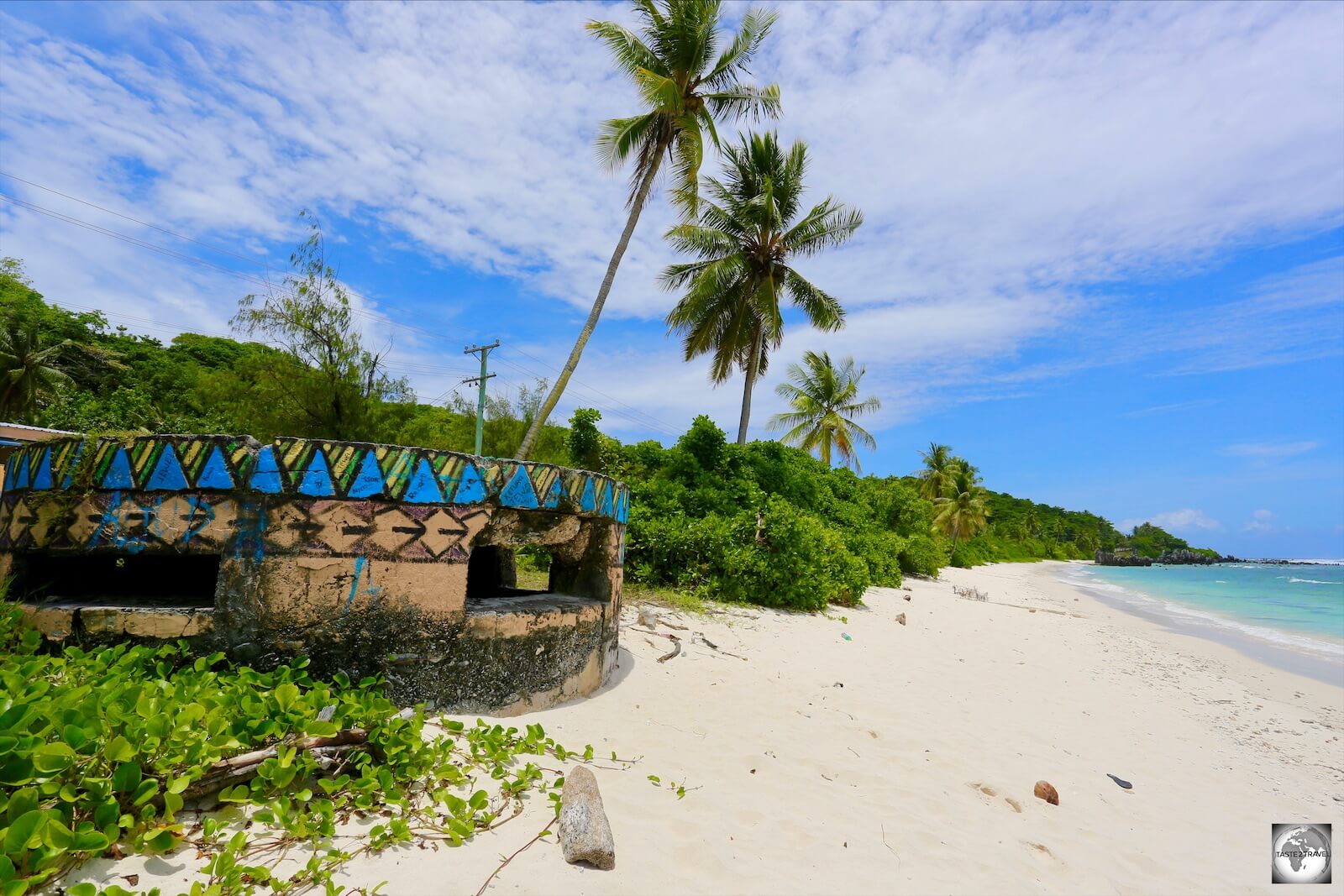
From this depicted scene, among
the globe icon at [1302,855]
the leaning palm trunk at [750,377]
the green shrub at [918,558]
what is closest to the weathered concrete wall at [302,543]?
the globe icon at [1302,855]

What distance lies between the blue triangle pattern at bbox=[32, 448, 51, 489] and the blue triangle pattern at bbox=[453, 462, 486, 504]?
2207 mm

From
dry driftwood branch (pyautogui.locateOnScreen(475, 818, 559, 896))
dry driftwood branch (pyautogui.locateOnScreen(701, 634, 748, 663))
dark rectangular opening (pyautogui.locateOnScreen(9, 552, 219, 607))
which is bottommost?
dry driftwood branch (pyautogui.locateOnScreen(475, 818, 559, 896))

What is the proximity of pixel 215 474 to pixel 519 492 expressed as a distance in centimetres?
151

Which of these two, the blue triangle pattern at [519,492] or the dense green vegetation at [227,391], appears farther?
the dense green vegetation at [227,391]

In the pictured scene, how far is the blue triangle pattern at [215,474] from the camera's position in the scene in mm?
3258

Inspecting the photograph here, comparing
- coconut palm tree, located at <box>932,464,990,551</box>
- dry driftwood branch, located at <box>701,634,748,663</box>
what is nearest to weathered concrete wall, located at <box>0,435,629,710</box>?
dry driftwood branch, located at <box>701,634,748,663</box>

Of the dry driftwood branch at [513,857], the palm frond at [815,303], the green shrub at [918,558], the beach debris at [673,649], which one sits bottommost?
the dry driftwood branch at [513,857]

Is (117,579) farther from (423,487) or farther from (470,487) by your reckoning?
Answer: (470,487)

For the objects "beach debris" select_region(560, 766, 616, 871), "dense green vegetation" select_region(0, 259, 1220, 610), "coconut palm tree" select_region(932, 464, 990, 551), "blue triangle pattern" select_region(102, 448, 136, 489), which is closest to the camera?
"beach debris" select_region(560, 766, 616, 871)

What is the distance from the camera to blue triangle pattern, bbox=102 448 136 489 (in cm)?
→ 338

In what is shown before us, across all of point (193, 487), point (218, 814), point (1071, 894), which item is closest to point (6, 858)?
point (218, 814)

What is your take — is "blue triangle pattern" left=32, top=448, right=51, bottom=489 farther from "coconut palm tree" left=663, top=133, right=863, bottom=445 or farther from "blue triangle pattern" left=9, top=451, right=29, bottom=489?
"coconut palm tree" left=663, top=133, right=863, bottom=445

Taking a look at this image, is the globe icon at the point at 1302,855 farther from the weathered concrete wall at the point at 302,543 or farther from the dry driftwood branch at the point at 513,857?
the weathered concrete wall at the point at 302,543

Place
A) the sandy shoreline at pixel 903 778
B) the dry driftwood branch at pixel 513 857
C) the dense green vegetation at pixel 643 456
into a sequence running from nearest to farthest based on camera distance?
the dry driftwood branch at pixel 513 857 → the sandy shoreline at pixel 903 778 → the dense green vegetation at pixel 643 456
